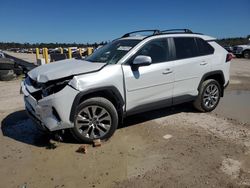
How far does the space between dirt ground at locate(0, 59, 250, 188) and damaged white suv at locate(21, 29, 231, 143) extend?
436mm

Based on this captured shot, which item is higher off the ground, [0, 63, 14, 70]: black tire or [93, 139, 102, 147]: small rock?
[0, 63, 14, 70]: black tire

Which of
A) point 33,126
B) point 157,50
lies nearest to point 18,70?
point 33,126

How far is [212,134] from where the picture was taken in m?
5.37

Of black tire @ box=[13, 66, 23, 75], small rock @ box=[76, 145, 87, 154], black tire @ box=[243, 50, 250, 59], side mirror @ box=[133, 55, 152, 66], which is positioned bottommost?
black tire @ box=[243, 50, 250, 59]

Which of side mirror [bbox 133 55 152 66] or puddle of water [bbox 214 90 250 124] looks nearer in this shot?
side mirror [bbox 133 55 152 66]

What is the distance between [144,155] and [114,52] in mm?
2080

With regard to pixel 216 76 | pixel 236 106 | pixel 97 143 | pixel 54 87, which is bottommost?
pixel 236 106

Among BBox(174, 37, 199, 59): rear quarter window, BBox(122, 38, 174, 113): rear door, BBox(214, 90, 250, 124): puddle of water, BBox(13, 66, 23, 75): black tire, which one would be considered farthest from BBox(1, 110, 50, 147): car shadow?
BBox(13, 66, 23, 75): black tire

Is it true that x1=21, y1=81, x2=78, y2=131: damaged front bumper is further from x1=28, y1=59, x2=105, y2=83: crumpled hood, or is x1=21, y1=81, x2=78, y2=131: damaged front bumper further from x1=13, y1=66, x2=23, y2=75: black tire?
x1=13, y1=66, x2=23, y2=75: black tire

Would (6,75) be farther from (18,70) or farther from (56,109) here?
(56,109)

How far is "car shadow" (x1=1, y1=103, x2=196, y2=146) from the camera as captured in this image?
523 centimetres

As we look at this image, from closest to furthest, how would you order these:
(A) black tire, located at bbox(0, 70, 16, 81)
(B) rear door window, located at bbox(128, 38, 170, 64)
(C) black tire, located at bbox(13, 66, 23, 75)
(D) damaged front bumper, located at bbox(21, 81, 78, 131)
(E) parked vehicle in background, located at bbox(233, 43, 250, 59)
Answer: (D) damaged front bumper, located at bbox(21, 81, 78, 131) → (B) rear door window, located at bbox(128, 38, 170, 64) → (A) black tire, located at bbox(0, 70, 16, 81) → (C) black tire, located at bbox(13, 66, 23, 75) → (E) parked vehicle in background, located at bbox(233, 43, 250, 59)

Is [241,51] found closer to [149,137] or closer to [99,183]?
[149,137]

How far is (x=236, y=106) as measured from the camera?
24.5 ft
